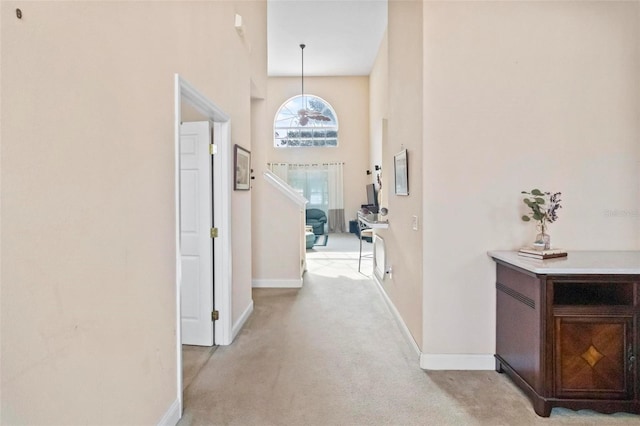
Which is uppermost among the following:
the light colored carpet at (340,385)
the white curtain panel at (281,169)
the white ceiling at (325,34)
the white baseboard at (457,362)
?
the white ceiling at (325,34)

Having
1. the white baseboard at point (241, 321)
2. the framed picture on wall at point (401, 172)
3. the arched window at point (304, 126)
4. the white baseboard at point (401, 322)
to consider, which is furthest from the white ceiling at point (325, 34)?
the white baseboard at point (241, 321)

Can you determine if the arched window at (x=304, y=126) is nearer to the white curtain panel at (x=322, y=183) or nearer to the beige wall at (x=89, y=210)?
the white curtain panel at (x=322, y=183)

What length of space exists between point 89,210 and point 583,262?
266 cm

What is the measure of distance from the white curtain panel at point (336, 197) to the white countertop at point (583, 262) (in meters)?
8.75

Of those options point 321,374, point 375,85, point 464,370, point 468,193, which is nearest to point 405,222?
point 468,193

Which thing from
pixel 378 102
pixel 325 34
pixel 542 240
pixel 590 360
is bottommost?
pixel 590 360

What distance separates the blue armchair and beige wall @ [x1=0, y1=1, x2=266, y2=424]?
26.5 feet

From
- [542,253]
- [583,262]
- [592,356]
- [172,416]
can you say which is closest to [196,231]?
[172,416]

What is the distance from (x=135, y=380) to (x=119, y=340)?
267 mm

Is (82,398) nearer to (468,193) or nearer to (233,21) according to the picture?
(468,193)

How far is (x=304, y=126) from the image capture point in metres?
11.1

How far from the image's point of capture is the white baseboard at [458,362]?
108 inches

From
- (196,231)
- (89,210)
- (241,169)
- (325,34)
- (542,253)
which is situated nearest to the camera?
(89,210)

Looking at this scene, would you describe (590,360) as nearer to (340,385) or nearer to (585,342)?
(585,342)
